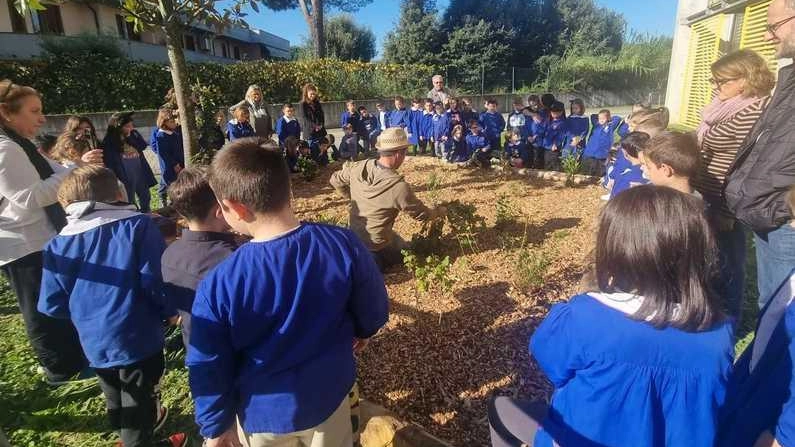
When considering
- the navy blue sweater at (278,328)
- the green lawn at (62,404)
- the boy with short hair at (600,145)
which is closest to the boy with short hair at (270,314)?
the navy blue sweater at (278,328)

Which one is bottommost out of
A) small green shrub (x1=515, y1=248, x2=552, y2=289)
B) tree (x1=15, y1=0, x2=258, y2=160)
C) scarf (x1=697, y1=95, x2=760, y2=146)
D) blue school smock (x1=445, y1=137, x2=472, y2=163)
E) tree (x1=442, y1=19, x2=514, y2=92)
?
small green shrub (x1=515, y1=248, x2=552, y2=289)

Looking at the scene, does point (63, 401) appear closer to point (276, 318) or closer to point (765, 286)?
point (276, 318)

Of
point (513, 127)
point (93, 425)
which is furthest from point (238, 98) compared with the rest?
point (93, 425)

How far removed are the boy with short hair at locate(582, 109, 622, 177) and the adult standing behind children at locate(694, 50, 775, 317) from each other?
574 cm

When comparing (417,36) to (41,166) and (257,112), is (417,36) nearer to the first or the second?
(257,112)

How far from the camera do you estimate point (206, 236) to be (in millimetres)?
2143

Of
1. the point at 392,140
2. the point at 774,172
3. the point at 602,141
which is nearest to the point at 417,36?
the point at 602,141

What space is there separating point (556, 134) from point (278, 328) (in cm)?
918

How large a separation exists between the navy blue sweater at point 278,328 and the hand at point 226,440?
0.17 feet

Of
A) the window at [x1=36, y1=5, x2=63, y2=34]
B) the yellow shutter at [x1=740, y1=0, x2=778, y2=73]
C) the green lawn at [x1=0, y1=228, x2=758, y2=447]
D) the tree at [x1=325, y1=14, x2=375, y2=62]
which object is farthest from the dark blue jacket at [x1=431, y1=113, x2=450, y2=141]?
the tree at [x1=325, y1=14, x2=375, y2=62]

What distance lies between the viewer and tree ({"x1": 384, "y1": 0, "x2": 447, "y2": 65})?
96.9ft

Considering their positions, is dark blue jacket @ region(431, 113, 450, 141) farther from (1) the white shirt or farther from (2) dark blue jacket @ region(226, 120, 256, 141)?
(1) the white shirt

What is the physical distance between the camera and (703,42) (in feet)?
41.6

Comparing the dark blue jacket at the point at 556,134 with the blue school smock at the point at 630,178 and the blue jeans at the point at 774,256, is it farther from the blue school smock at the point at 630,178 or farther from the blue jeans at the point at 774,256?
the blue jeans at the point at 774,256
